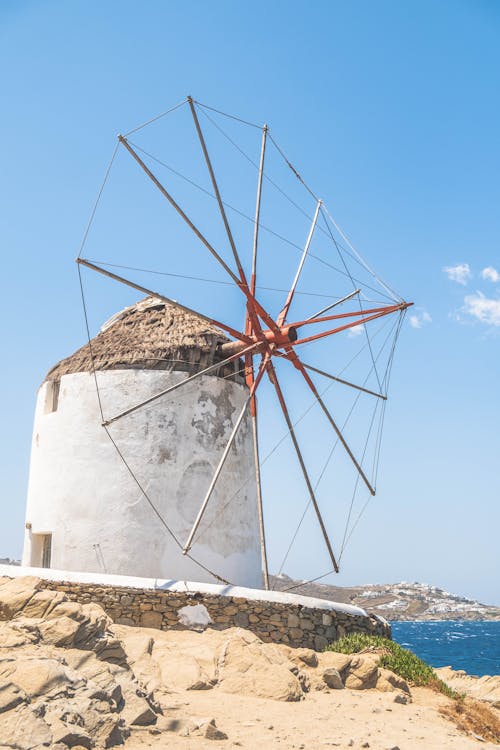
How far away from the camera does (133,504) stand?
13828 millimetres

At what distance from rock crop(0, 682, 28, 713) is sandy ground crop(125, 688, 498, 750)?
104 cm

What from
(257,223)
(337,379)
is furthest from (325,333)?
(257,223)

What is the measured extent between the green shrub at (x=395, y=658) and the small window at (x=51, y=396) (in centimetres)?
804

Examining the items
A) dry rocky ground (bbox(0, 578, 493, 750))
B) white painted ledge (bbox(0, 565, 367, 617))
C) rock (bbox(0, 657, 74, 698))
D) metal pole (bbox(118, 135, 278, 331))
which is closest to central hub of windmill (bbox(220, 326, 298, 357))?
metal pole (bbox(118, 135, 278, 331))

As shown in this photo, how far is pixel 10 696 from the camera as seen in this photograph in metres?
5.64

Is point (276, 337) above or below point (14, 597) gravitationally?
above

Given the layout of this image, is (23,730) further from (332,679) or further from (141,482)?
(141,482)

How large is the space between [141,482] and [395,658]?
582 cm

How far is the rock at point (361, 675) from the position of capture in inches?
407

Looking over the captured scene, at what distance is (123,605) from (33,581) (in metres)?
3.08

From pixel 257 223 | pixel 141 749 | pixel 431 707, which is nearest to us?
pixel 141 749

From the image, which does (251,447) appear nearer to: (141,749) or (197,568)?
(197,568)

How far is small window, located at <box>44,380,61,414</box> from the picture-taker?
15883 mm

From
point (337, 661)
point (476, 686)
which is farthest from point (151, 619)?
point (476, 686)
